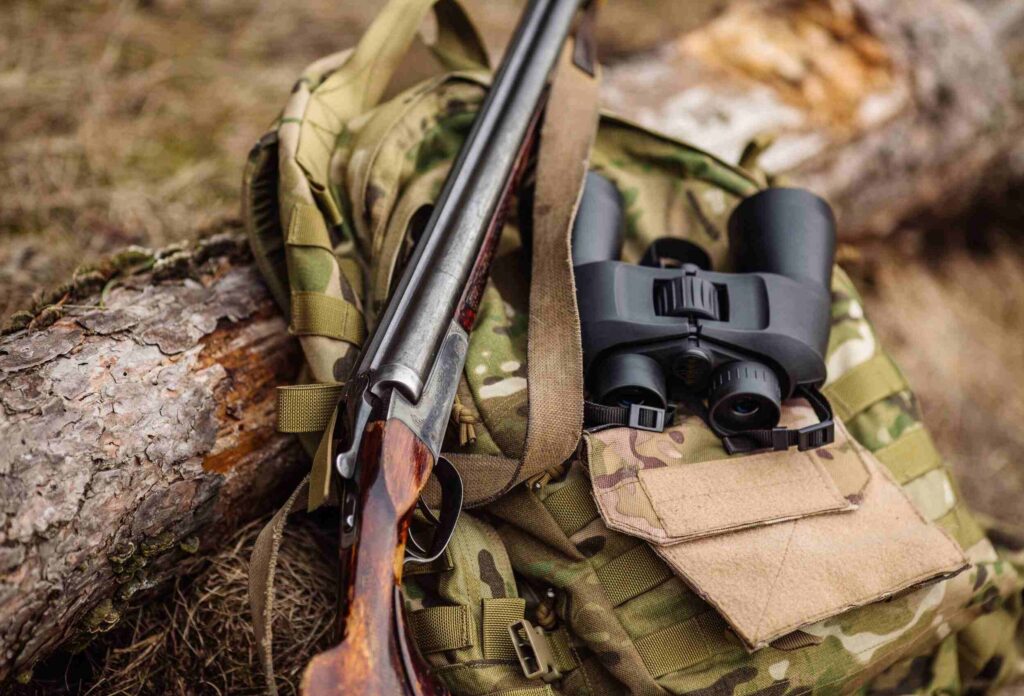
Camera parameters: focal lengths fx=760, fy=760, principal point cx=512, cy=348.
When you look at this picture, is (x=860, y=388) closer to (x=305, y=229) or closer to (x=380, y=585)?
(x=380, y=585)

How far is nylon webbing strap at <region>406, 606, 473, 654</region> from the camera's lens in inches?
70.7

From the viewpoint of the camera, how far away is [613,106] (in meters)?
3.26

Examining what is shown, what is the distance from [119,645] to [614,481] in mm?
1370

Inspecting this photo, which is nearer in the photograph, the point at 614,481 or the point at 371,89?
the point at 614,481

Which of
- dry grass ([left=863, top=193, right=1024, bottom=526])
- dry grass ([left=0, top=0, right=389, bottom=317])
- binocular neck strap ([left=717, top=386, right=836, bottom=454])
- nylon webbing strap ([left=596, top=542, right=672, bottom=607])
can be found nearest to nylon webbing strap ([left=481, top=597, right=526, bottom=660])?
nylon webbing strap ([left=596, top=542, right=672, bottom=607])

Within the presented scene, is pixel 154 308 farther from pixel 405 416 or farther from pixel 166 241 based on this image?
pixel 166 241

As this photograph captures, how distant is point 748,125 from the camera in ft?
10.9

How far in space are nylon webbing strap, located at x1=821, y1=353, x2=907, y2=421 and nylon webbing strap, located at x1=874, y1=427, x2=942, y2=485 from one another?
0.44 feet

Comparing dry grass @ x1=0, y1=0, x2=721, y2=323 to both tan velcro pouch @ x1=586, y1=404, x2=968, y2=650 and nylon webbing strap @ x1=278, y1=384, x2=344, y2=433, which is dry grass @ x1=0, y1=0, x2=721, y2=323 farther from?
tan velcro pouch @ x1=586, y1=404, x2=968, y2=650

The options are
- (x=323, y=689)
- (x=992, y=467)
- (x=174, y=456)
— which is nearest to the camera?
(x=323, y=689)

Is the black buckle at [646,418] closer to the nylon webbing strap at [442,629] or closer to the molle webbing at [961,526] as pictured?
the nylon webbing strap at [442,629]

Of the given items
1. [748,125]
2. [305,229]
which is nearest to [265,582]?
[305,229]

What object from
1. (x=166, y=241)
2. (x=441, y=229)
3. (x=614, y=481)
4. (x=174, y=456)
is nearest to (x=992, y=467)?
(x=614, y=481)

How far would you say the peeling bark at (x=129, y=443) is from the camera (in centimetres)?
161
